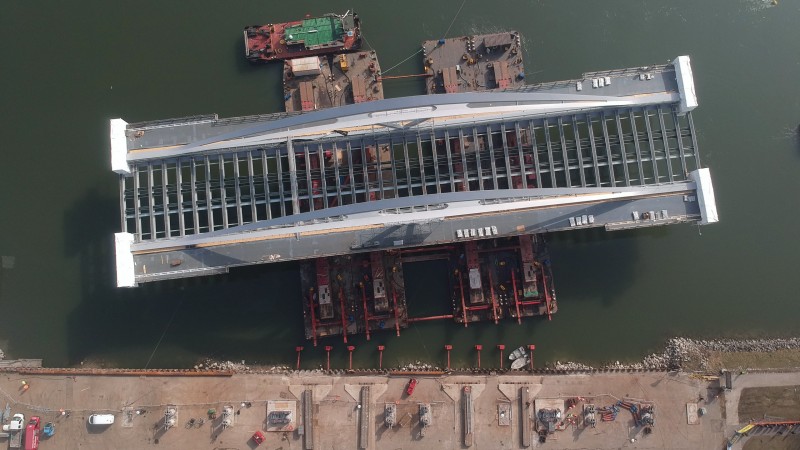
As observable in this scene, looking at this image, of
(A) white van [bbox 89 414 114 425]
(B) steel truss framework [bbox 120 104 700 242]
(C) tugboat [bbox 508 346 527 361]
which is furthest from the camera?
(C) tugboat [bbox 508 346 527 361]

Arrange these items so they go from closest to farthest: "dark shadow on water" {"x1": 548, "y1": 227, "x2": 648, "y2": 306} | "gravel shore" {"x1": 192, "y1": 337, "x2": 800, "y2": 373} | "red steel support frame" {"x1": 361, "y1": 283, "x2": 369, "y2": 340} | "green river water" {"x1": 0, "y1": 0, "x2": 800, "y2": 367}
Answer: "red steel support frame" {"x1": 361, "y1": 283, "x2": 369, "y2": 340}
"gravel shore" {"x1": 192, "y1": 337, "x2": 800, "y2": 373}
"green river water" {"x1": 0, "y1": 0, "x2": 800, "y2": 367}
"dark shadow on water" {"x1": 548, "y1": 227, "x2": 648, "y2": 306}

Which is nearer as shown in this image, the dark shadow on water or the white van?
the white van

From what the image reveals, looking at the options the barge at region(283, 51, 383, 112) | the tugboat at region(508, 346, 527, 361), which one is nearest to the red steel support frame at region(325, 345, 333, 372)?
the tugboat at region(508, 346, 527, 361)

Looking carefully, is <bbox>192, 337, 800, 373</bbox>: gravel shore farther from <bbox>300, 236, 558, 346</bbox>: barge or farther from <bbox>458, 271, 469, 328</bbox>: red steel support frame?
<bbox>458, 271, 469, 328</bbox>: red steel support frame

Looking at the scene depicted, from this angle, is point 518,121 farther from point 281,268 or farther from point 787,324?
point 787,324

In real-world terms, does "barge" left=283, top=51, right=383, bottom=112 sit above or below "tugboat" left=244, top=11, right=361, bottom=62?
below

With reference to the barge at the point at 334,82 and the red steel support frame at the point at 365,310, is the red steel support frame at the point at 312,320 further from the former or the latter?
the barge at the point at 334,82

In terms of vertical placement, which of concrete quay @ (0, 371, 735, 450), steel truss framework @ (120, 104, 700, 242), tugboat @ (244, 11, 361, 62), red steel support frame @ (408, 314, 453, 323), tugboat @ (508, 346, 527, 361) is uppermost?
tugboat @ (244, 11, 361, 62)
